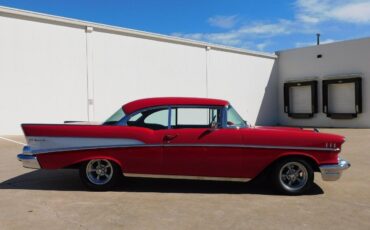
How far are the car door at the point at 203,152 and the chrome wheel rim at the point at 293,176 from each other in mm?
685

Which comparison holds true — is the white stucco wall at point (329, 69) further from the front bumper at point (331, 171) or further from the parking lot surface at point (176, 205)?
the front bumper at point (331, 171)

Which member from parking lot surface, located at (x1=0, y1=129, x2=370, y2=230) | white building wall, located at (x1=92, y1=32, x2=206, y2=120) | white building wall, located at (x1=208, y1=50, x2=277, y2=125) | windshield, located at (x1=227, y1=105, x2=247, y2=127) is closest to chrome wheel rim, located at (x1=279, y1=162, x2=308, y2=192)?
parking lot surface, located at (x1=0, y1=129, x2=370, y2=230)

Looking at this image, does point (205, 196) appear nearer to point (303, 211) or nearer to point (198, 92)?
point (303, 211)

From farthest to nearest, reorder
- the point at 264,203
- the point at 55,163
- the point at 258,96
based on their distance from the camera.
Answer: the point at 258,96, the point at 55,163, the point at 264,203

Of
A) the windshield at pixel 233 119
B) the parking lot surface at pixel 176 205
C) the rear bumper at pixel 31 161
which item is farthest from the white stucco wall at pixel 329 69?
the rear bumper at pixel 31 161

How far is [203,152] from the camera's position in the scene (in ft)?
20.7

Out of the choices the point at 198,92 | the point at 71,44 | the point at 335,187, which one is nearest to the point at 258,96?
the point at 198,92

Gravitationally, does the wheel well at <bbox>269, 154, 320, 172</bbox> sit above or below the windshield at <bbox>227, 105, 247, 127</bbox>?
below

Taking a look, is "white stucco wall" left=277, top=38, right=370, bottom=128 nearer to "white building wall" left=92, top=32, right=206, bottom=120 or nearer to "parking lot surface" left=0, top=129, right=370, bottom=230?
"white building wall" left=92, top=32, right=206, bottom=120

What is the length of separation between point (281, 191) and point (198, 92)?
57.8 ft

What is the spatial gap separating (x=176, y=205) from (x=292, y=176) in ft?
6.46

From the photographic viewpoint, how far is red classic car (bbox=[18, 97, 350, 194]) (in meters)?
6.29

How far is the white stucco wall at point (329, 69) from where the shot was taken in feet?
79.2

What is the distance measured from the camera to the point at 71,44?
18297 mm
